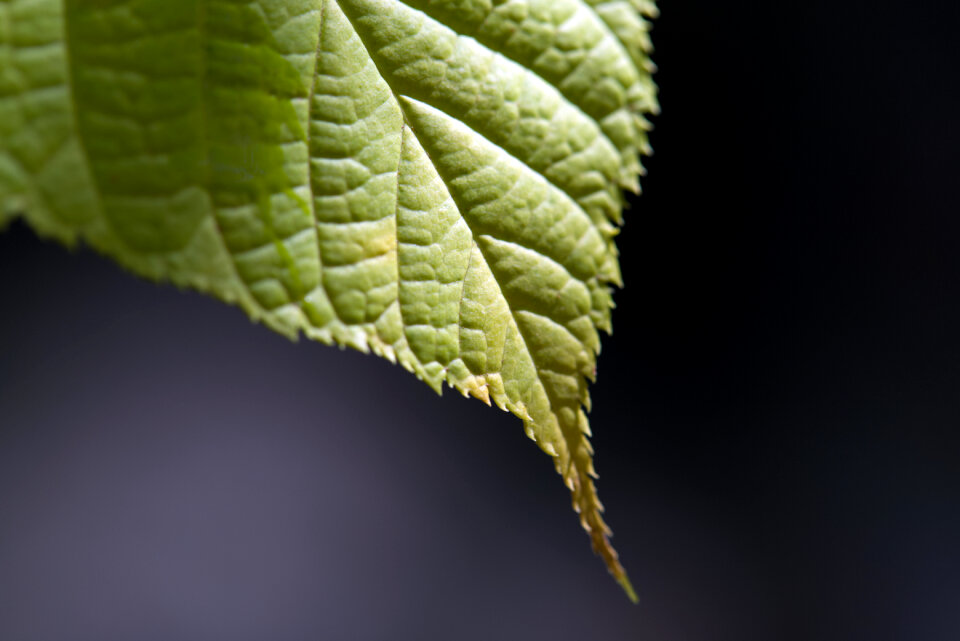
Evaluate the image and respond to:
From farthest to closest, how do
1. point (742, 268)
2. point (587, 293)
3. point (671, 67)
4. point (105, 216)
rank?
point (742, 268) < point (671, 67) < point (587, 293) < point (105, 216)

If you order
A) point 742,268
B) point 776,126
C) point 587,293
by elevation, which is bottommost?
point 742,268

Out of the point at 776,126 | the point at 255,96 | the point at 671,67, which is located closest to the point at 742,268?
the point at 776,126

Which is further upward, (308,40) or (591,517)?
(308,40)

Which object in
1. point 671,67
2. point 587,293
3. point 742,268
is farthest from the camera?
point 742,268

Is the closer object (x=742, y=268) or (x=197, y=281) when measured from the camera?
(x=197, y=281)

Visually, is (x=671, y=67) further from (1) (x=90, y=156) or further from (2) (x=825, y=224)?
(1) (x=90, y=156)

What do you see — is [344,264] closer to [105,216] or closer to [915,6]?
[105,216]

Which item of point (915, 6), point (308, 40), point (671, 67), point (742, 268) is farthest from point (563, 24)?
point (915, 6)
